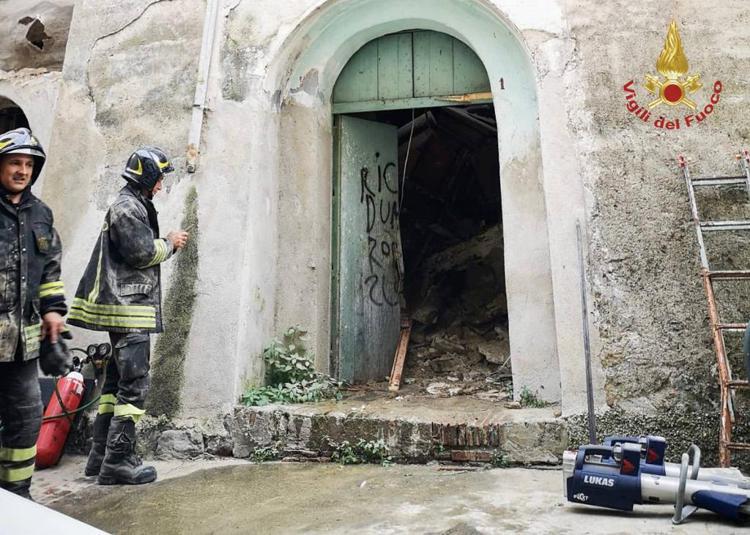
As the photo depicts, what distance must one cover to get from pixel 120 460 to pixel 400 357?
2.65 metres

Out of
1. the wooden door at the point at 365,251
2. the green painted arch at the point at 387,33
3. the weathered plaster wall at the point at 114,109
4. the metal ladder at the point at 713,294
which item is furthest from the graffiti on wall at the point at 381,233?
the metal ladder at the point at 713,294

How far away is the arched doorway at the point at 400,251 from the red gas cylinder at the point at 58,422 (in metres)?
2.02

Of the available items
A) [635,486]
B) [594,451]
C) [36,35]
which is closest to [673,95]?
[594,451]

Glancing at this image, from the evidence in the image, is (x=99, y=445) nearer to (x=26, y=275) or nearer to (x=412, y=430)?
(x=26, y=275)

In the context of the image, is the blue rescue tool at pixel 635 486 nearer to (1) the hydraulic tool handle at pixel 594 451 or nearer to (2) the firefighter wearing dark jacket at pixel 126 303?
(1) the hydraulic tool handle at pixel 594 451

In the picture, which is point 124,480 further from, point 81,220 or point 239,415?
point 81,220

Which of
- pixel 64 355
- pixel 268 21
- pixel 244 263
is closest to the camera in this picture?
pixel 64 355

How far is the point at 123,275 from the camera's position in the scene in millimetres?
3633

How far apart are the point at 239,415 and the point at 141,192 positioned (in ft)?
5.54

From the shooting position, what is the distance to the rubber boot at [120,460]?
3.55 metres

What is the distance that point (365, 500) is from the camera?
3.09 meters

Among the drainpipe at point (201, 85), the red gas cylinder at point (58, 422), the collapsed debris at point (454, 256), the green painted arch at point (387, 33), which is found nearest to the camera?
the red gas cylinder at point (58, 422)

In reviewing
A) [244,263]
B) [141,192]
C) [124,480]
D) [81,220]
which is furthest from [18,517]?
[81,220]

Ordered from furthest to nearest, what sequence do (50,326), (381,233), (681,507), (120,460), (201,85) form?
(381,233)
(201,85)
(120,460)
(50,326)
(681,507)
